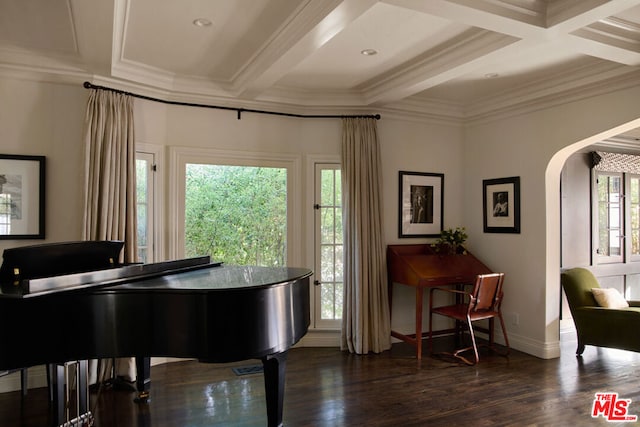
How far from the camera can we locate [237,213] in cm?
551

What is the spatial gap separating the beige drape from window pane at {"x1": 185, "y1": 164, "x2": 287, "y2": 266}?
729 millimetres

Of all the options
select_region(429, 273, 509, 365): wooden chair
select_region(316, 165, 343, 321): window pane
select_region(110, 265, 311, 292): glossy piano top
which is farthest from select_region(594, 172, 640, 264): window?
select_region(110, 265, 311, 292): glossy piano top

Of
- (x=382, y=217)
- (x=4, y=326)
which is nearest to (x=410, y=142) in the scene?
(x=382, y=217)

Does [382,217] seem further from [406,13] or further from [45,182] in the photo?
[45,182]

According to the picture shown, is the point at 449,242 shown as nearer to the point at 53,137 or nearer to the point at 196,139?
the point at 196,139

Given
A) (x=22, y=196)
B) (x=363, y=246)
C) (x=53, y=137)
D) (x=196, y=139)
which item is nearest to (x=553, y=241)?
(x=363, y=246)

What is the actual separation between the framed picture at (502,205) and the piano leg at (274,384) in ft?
10.9

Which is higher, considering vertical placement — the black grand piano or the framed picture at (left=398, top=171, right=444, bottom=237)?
the framed picture at (left=398, top=171, right=444, bottom=237)

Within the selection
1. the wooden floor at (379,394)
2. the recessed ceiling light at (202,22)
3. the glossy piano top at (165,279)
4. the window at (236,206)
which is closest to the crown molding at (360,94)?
the window at (236,206)

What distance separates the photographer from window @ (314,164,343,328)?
4.86 m

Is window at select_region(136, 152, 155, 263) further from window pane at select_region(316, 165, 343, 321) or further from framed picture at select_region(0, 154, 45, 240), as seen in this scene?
window pane at select_region(316, 165, 343, 321)

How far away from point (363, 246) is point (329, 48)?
2.03 metres

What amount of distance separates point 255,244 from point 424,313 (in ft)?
7.06

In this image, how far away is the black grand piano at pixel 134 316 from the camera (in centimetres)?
210
